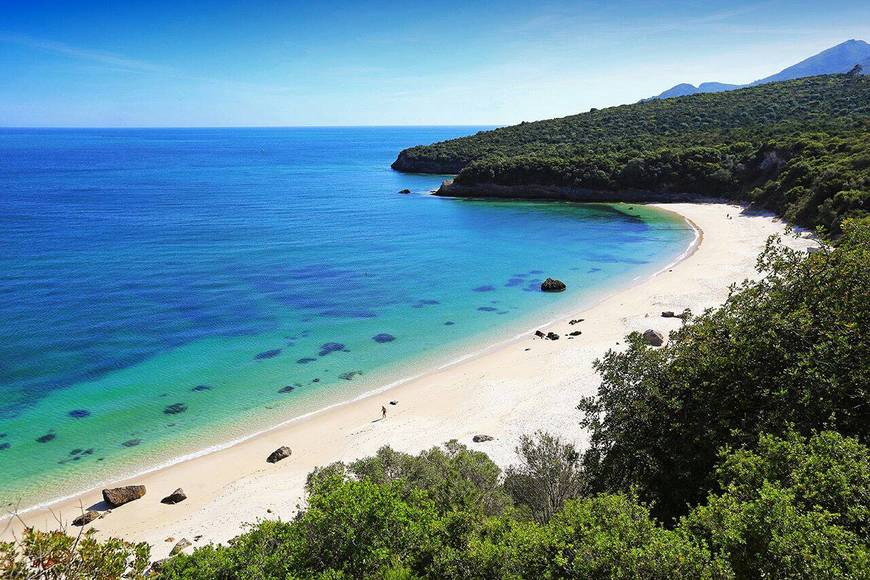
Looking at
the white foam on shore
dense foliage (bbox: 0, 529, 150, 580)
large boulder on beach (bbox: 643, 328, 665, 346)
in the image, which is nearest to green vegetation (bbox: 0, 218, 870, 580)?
dense foliage (bbox: 0, 529, 150, 580)

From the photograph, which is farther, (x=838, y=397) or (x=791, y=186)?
(x=791, y=186)

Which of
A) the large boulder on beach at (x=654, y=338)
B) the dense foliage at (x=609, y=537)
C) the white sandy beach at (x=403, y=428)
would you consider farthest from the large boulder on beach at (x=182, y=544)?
the large boulder on beach at (x=654, y=338)

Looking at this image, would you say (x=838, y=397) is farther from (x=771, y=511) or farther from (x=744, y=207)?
(x=744, y=207)

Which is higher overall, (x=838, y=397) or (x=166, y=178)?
(x=166, y=178)

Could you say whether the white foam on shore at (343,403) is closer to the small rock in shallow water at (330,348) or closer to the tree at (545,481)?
the small rock in shallow water at (330,348)

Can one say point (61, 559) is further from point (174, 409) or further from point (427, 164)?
point (427, 164)

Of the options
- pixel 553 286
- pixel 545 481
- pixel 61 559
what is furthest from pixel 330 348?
pixel 61 559

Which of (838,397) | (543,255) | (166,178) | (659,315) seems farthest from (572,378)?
(166,178)
